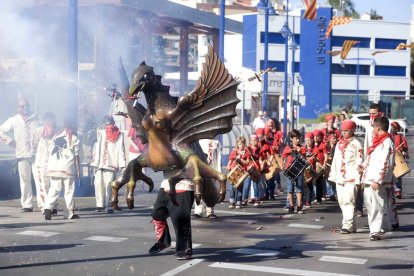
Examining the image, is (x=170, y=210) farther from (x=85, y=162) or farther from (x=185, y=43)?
(x=185, y=43)

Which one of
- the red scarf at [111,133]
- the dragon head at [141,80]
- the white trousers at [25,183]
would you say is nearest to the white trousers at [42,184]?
the white trousers at [25,183]

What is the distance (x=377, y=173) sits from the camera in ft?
34.7

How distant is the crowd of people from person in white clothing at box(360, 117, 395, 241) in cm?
1

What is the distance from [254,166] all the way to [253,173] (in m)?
0.13

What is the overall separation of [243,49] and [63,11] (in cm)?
4864

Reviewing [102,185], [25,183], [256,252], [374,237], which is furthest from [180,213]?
[25,183]

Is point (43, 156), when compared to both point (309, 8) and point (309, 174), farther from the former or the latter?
point (309, 8)

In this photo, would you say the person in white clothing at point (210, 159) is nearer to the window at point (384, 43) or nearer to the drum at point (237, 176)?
the drum at point (237, 176)

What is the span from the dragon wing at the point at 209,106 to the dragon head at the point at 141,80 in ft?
1.34

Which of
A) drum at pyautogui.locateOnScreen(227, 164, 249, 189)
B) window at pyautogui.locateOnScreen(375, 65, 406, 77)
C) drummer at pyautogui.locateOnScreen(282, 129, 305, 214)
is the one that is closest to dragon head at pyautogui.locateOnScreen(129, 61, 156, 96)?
drummer at pyautogui.locateOnScreen(282, 129, 305, 214)

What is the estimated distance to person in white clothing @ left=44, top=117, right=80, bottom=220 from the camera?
12.8 meters

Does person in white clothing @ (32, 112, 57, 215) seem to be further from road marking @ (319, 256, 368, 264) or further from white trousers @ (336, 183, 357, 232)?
road marking @ (319, 256, 368, 264)

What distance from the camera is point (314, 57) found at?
236 ft

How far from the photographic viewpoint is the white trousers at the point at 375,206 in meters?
10.7
